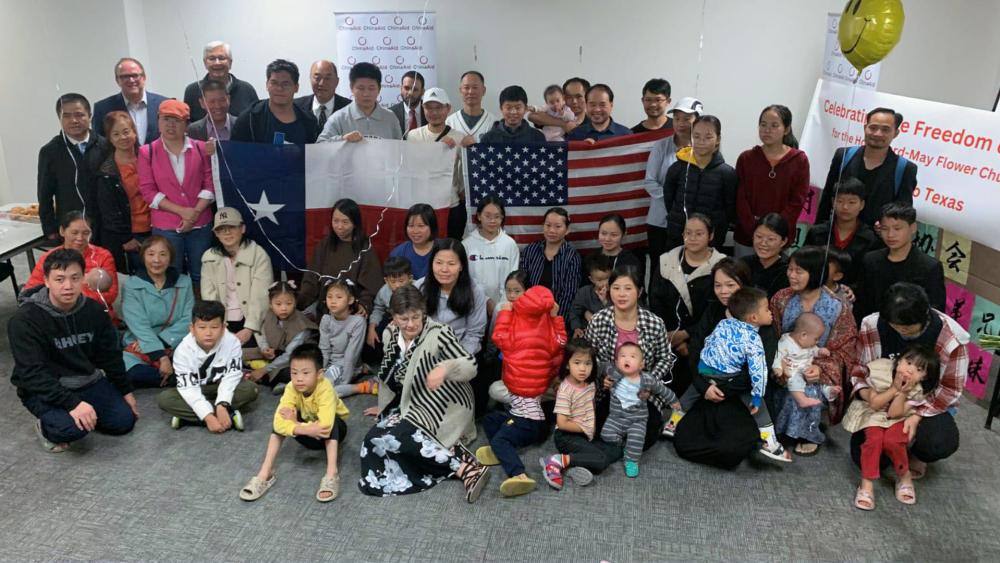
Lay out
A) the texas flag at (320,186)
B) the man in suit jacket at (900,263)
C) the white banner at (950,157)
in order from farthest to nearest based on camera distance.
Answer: the texas flag at (320,186)
the white banner at (950,157)
the man in suit jacket at (900,263)

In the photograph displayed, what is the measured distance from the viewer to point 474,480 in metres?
3.32

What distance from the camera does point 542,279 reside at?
4492 mm

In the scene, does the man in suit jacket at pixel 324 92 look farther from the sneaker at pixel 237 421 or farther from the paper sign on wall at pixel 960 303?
the paper sign on wall at pixel 960 303

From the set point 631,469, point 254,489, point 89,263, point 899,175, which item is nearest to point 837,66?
point 899,175

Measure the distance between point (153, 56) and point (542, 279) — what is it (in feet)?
17.0

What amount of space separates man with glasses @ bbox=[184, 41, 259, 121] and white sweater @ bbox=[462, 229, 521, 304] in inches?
94.7

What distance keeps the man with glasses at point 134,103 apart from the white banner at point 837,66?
549 cm

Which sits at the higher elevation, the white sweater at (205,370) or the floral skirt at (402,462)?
the white sweater at (205,370)

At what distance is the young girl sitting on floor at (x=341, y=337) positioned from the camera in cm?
424

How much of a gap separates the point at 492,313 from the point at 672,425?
1256 millimetres

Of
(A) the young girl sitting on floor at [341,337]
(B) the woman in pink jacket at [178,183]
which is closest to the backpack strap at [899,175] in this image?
(A) the young girl sitting on floor at [341,337]

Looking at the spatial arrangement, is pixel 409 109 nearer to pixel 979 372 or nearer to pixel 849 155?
pixel 849 155

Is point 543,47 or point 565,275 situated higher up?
point 543,47

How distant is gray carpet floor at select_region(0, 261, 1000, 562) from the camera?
117 inches
